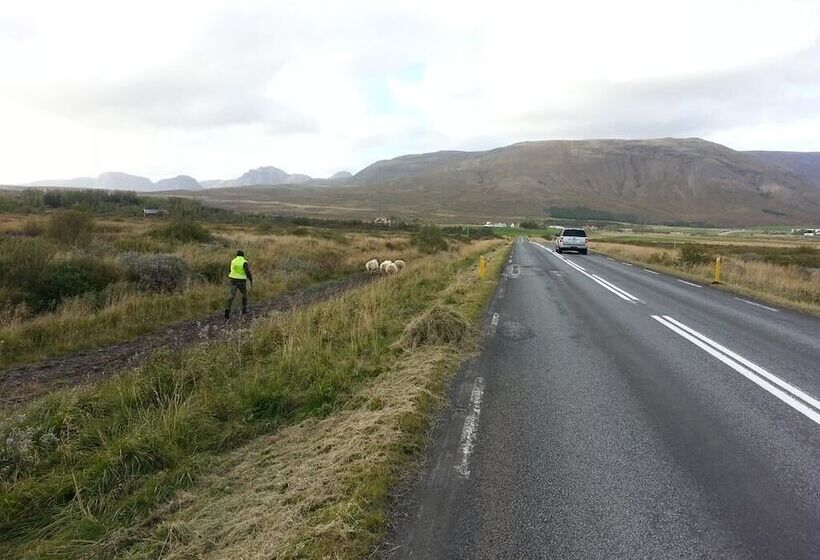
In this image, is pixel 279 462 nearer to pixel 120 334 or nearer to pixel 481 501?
pixel 481 501

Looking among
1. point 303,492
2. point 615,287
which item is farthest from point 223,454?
point 615,287

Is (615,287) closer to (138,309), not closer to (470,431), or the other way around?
(470,431)

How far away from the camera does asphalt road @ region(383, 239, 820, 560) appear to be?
346 centimetres

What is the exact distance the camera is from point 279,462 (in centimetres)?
478

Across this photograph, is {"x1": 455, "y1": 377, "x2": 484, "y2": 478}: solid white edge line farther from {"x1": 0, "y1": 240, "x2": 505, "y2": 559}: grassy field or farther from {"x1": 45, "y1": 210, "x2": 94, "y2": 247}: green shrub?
{"x1": 45, "y1": 210, "x2": 94, "y2": 247}: green shrub

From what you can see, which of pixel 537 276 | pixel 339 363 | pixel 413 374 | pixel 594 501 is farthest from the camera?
pixel 537 276

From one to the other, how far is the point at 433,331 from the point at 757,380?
15.3 ft

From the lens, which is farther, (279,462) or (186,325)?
(186,325)

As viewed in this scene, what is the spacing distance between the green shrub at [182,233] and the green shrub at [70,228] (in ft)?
12.9

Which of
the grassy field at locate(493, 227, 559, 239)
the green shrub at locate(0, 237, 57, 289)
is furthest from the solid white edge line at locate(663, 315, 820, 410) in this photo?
the grassy field at locate(493, 227, 559, 239)

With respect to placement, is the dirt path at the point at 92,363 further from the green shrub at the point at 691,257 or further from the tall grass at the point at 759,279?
the green shrub at the point at 691,257

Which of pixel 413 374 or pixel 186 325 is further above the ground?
pixel 413 374

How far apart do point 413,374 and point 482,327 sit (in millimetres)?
4108

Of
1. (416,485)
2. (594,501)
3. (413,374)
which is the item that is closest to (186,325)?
(413,374)
